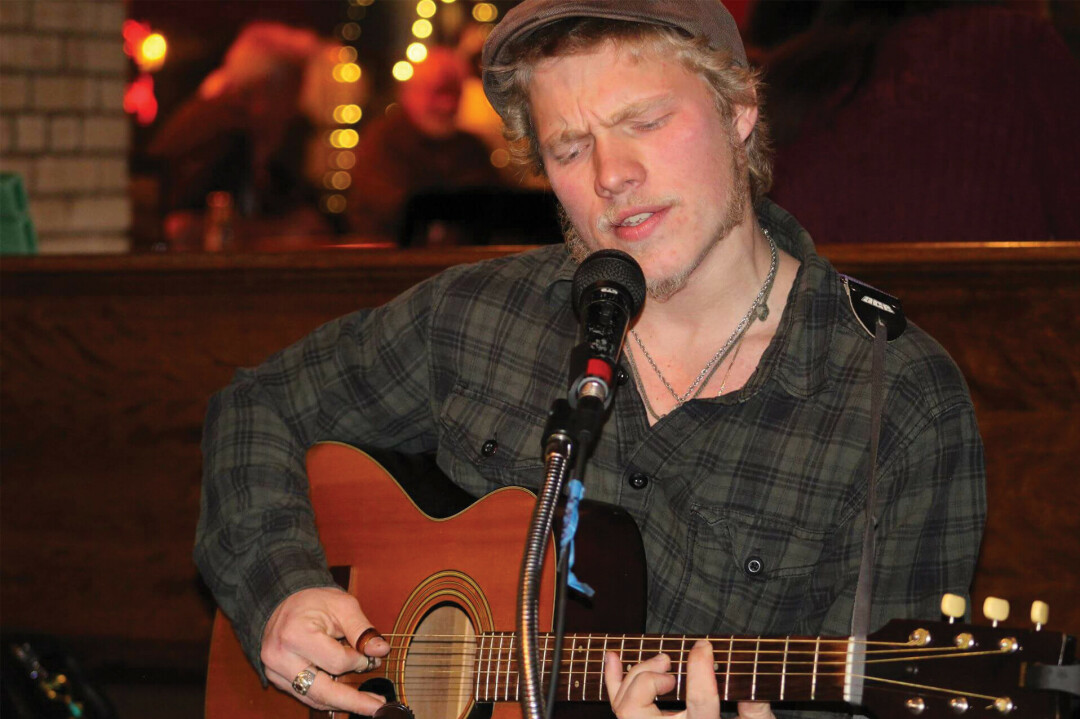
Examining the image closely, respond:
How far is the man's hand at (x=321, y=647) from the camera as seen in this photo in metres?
1.74

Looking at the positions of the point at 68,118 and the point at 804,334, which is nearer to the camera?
the point at 804,334

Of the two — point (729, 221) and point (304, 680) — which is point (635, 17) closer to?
point (729, 221)

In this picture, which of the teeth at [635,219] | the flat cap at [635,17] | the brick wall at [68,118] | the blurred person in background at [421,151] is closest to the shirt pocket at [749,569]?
the teeth at [635,219]

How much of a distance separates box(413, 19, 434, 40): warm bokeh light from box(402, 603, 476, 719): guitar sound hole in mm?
4788

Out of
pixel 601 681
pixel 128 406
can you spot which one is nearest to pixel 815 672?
pixel 601 681

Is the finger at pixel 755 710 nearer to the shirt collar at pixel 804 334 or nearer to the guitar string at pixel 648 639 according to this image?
the guitar string at pixel 648 639

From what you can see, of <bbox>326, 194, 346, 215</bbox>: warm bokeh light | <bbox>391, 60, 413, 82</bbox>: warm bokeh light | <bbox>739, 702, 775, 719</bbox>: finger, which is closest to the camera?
<bbox>739, 702, 775, 719</bbox>: finger

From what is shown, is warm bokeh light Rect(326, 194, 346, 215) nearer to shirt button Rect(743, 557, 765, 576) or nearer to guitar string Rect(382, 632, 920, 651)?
guitar string Rect(382, 632, 920, 651)

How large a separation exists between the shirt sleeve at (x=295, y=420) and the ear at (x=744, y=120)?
598mm

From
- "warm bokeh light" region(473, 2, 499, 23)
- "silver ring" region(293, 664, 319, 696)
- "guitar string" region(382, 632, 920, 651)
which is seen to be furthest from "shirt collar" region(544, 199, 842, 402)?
"warm bokeh light" region(473, 2, 499, 23)

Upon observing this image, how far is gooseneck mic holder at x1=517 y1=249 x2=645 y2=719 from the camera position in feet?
3.64

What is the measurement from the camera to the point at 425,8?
611 centimetres

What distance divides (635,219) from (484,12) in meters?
4.43

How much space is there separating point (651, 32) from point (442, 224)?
8.56 ft
